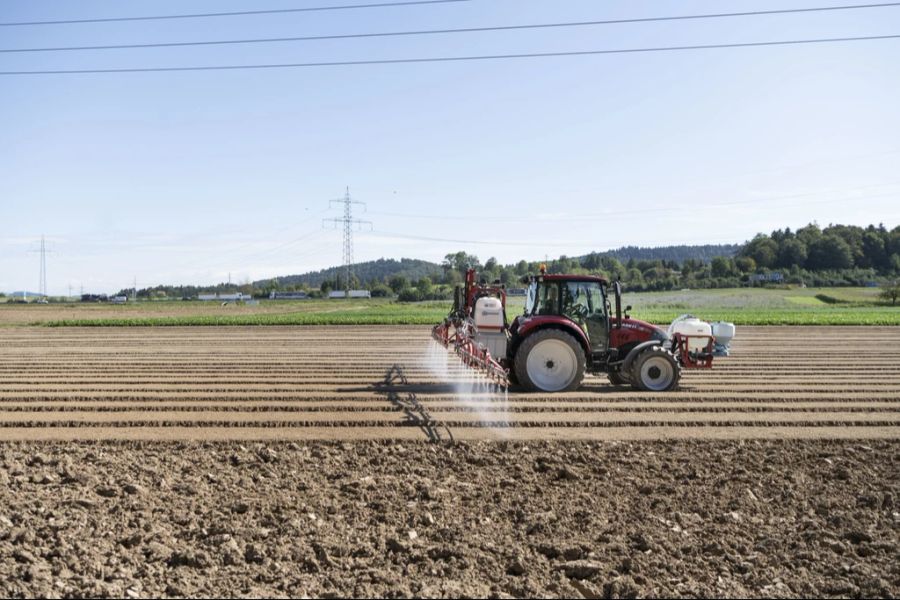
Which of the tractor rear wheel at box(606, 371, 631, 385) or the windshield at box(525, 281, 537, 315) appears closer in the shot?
the windshield at box(525, 281, 537, 315)

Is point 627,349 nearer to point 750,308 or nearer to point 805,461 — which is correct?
point 805,461

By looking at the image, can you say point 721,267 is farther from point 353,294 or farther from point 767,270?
point 353,294

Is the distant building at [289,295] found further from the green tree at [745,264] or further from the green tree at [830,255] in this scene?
the green tree at [830,255]

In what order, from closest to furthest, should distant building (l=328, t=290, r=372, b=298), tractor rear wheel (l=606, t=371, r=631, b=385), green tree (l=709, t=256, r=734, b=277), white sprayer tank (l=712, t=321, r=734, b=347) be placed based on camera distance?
tractor rear wheel (l=606, t=371, r=631, b=385) → white sprayer tank (l=712, t=321, r=734, b=347) → distant building (l=328, t=290, r=372, b=298) → green tree (l=709, t=256, r=734, b=277)

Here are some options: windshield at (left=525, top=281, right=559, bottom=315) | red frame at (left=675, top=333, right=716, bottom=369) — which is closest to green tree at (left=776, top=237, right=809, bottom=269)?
red frame at (left=675, top=333, right=716, bottom=369)

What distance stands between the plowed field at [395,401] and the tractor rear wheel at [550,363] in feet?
0.99

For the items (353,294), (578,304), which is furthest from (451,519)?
(353,294)

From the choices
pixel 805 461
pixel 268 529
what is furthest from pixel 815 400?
pixel 268 529

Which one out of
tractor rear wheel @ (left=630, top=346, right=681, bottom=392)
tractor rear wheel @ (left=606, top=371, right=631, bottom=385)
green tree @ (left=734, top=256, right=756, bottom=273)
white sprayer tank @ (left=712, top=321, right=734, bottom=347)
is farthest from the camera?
green tree @ (left=734, top=256, right=756, bottom=273)

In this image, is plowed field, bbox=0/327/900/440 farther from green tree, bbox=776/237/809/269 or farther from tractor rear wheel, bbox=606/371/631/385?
green tree, bbox=776/237/809/269

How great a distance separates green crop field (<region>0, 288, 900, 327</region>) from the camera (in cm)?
3816

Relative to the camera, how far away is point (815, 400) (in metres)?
13.3

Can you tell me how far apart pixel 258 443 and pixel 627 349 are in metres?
7.00

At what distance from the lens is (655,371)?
13945 mm
